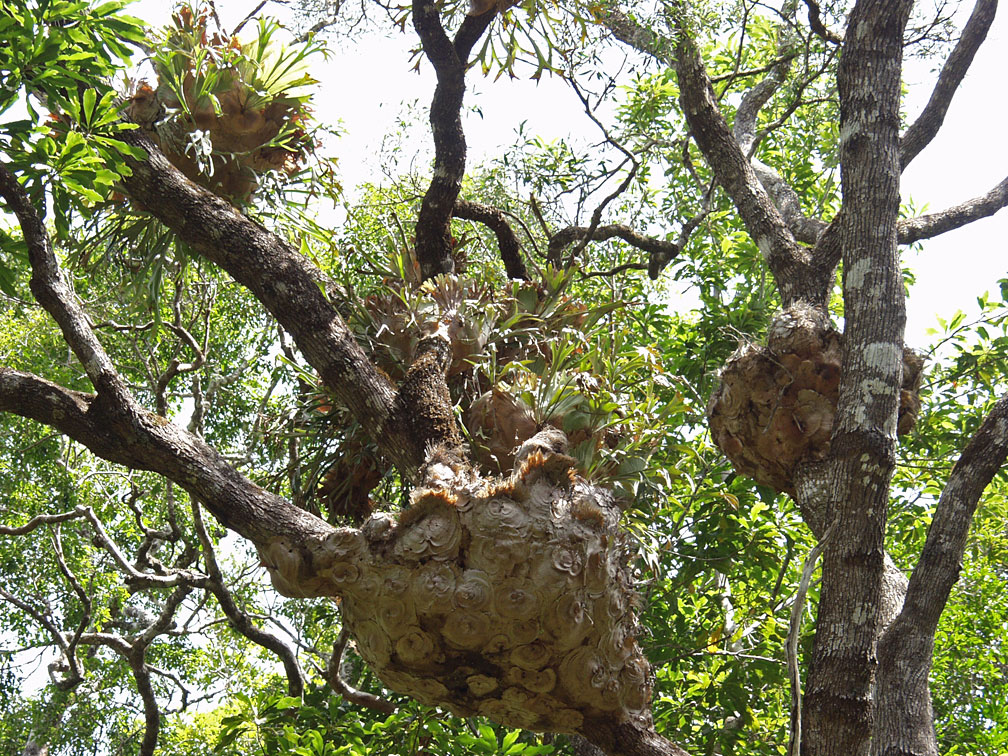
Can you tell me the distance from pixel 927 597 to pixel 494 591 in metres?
1.53

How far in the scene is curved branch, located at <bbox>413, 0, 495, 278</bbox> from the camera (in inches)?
149

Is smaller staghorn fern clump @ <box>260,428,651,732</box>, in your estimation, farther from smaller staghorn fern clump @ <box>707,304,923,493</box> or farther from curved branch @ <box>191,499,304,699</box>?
curved branch @ <box>191,499,304,699</box>

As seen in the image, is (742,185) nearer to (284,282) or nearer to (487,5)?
(487,5)

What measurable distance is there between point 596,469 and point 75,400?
1.74 m

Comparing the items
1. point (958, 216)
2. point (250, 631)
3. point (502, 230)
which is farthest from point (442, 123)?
point (250, 631)

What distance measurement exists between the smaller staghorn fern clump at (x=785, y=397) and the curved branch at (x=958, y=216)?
79cm

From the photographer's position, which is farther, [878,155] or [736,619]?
[736,619]

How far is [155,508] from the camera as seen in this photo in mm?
9312

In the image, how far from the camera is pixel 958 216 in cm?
412

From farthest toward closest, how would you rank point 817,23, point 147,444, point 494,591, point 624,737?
1. point 817,23
2. point 147,444
3. point 624,737
4. point 494,591

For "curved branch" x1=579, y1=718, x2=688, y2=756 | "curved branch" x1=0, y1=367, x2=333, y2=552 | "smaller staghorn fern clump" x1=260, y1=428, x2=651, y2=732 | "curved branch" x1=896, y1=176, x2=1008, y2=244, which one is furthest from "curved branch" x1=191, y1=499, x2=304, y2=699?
"curved branch" x1=896, y1=176, x2=1008, y2=244

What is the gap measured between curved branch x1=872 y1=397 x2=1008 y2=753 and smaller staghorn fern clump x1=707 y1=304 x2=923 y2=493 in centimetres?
57

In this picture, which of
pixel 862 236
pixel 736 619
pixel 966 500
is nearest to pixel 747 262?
pixel 736 619

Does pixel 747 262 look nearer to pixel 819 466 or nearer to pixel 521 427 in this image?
pixel 819 466
